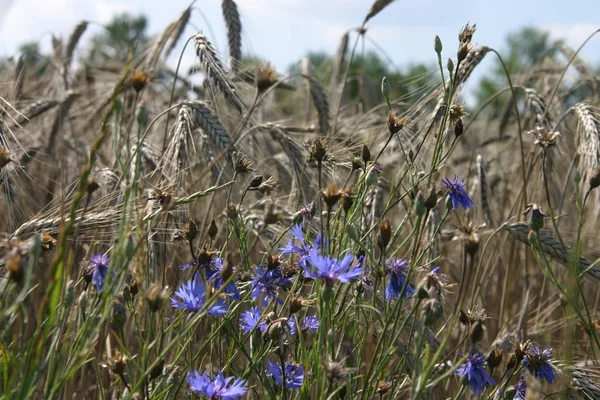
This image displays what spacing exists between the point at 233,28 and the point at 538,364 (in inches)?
80.2

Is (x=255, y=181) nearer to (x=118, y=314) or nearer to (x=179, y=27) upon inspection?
(x=118, y=314)

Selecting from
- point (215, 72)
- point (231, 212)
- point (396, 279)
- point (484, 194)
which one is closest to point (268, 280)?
point (231, 212)

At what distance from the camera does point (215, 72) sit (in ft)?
7.55

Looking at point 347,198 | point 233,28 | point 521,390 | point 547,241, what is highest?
point 233,28

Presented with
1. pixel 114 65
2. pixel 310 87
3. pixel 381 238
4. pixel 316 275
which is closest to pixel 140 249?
pixel 316 275

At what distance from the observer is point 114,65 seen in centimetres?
531

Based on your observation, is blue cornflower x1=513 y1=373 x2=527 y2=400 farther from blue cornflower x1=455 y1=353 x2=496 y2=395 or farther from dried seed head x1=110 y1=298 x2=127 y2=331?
dried seed head x1=110 y1=298 x2=127 y2=331

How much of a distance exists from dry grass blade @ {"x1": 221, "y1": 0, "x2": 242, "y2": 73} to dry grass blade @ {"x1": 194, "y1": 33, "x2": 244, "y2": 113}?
69cm

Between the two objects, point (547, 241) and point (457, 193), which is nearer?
point (457, 193)

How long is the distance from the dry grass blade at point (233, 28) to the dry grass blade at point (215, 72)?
690mm

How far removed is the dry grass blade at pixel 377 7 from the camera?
3510mm

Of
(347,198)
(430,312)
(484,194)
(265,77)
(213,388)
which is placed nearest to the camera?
(430,312)

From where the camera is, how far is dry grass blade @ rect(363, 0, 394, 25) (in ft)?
11.5

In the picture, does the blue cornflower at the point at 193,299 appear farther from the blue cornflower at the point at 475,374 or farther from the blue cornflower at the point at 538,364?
the blue cornflower at the point at 538,364
